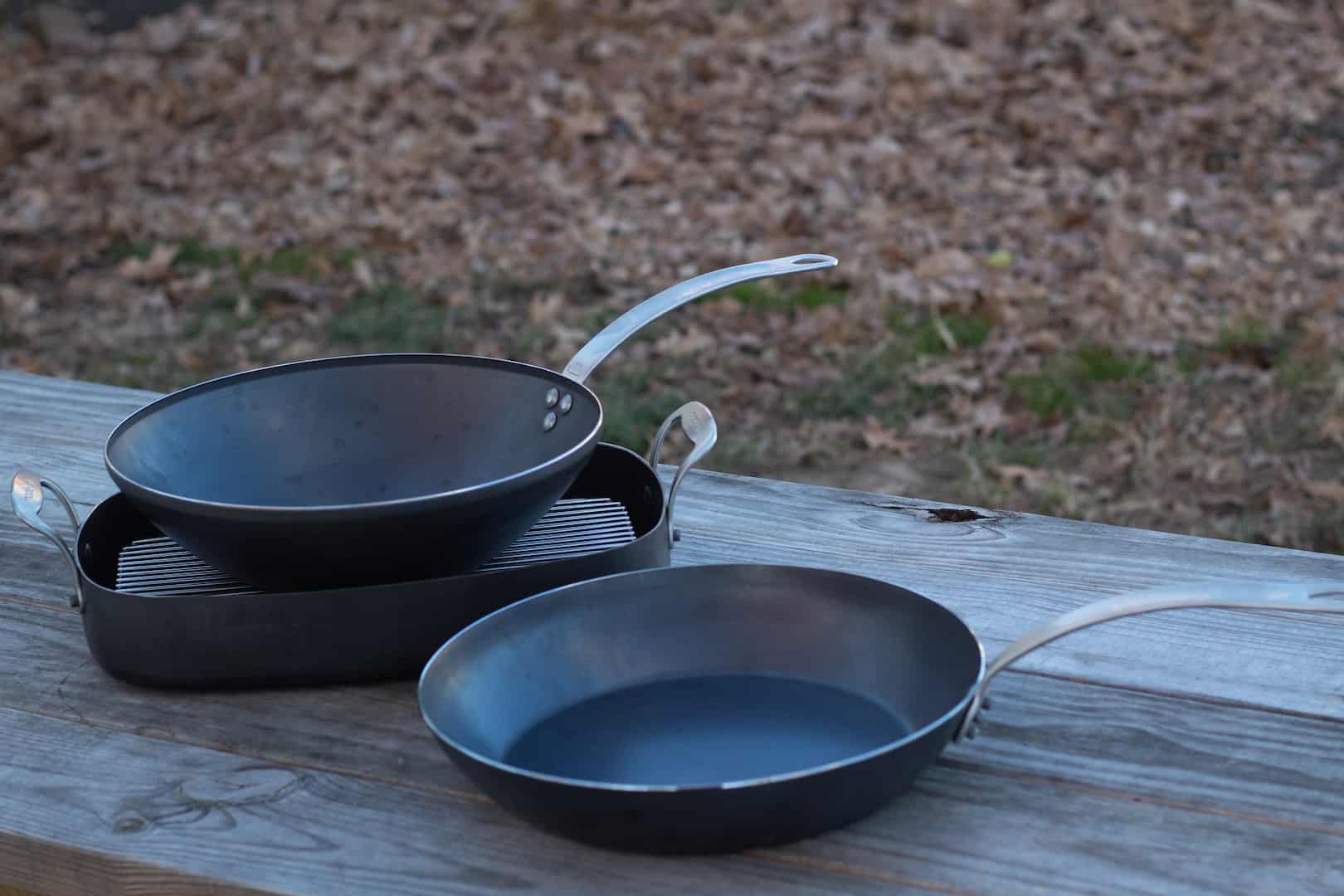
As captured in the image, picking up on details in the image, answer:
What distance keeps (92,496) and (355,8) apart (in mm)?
4249

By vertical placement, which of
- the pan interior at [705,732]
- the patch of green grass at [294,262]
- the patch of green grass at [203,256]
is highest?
the pan interior at [705,732]

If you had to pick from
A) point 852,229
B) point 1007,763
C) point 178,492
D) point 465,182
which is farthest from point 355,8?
point 1007,763

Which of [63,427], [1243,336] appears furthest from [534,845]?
[1243,336]

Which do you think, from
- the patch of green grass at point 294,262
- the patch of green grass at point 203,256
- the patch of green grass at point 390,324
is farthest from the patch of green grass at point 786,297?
the patch of green grass at point 203,256

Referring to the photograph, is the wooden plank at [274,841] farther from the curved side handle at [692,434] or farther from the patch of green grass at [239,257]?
the patch of green grass at [239,257]

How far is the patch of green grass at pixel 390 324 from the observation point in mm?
3408

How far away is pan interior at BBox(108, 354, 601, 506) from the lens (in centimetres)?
120

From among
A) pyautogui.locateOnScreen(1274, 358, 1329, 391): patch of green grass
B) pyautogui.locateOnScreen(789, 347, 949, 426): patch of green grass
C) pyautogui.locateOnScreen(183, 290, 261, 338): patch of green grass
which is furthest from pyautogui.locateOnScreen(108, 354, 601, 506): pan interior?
pyautogui.locateOnScreen(183, 290, 261, 338): patch of green grass

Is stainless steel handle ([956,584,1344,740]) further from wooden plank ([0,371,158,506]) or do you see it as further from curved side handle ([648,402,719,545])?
wooden plank ([0,371,158,506])

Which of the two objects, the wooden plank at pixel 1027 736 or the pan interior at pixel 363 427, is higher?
the pan interior at pixel 363 427

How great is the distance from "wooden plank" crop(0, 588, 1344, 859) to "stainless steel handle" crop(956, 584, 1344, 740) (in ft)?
0.41

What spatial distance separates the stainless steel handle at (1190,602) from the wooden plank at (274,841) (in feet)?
0.59

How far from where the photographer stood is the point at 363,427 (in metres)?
1.25

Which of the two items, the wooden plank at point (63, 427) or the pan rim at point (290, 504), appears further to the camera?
the wooden plank at point (63, 427)
